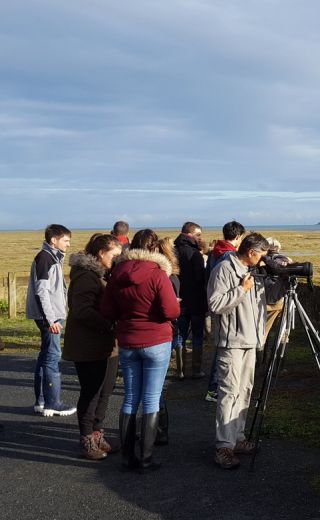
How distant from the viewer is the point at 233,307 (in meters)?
4.80

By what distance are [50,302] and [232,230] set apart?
2.06 meters

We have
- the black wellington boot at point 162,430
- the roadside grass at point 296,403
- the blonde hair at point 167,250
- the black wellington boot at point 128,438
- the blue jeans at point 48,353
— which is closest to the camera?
the black wellington boot at point 128,438

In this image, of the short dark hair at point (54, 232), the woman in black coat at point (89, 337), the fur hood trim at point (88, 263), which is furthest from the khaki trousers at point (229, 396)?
the short dark hair at point (54, 232)

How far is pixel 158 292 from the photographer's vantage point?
468cm

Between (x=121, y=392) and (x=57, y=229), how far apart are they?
2462mm

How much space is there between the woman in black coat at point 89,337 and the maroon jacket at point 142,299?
12.2 inches

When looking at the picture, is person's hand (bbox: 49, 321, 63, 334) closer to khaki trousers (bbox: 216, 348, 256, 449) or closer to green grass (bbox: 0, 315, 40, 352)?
khaki trousers (bbox: 216, 348, 256, 449)

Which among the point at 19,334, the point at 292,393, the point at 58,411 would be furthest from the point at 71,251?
the point at 58,411

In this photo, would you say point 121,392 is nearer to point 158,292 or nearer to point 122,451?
point 122,451

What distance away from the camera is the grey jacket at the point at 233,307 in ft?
15.7

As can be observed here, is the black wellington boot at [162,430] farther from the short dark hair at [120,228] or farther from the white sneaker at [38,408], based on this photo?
the short dark hair at [120,228]

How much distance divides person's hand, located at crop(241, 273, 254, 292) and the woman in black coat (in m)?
1.19

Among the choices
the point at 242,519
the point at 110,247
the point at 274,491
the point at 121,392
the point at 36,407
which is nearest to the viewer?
the point at 242,519

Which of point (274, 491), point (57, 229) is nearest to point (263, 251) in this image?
point (274, 491)
